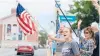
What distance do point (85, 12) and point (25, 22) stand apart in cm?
938

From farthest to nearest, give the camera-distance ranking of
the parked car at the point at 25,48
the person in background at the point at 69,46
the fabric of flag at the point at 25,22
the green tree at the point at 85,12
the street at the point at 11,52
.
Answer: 1. the green tree at the point at 85,12
2. the parked car at the point at 25,48
3. the street at the point at 11,52
4. the fabric of flag at the point at 25,22
5. the person in background at the point at 69,46

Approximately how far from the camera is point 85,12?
664 inches

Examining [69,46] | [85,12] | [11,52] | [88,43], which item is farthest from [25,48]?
[69,46]

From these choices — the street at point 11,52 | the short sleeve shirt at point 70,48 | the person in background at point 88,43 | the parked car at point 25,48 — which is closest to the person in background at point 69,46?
the short sleeve shirt at point 70,48

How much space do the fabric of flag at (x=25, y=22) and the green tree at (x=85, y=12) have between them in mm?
7055

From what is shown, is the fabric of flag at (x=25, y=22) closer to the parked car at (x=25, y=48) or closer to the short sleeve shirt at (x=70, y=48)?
the short sleeve shirt at (x=70, y=48)

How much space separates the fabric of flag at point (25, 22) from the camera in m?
7.51

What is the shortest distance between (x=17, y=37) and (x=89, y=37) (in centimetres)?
903

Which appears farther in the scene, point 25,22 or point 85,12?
point 85,12

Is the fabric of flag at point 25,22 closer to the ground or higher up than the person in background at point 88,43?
higher up

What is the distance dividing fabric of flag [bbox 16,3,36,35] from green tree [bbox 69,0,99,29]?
7.06 metres

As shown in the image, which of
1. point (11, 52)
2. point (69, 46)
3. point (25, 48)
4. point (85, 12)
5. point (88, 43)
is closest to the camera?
point (69, 46)

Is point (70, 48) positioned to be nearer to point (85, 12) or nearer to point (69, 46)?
point (69, 46)

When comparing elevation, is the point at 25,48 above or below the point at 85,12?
below
